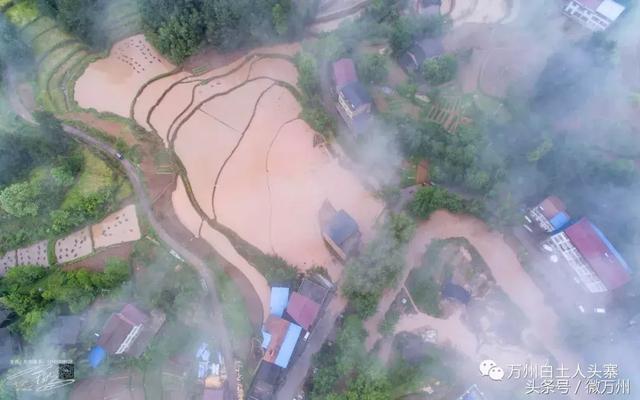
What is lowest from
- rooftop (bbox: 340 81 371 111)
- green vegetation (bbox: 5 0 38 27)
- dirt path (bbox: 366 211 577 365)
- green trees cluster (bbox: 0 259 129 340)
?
dirt path (bbox: 366 211 577 365)

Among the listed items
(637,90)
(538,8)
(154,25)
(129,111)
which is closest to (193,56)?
(154,25)

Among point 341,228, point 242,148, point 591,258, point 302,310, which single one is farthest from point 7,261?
point 591,258

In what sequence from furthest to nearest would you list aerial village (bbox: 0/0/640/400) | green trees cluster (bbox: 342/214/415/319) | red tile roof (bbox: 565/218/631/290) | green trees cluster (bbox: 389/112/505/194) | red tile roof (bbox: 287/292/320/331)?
green trees cluster (bbox: 389/112/505/194) < red tile roof (bbox: 565/218/631/290) < aerial village (bbox: 0/0/640/400) < red tile roof (bbox: 287/292/320/331) < green trees cluster (bbox: 342/214/415/319)

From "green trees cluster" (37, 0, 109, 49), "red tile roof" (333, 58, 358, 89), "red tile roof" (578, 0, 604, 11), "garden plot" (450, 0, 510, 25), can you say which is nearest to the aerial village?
"red tile roof" (333, 58, 358, 89)

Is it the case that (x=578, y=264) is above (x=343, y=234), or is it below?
below

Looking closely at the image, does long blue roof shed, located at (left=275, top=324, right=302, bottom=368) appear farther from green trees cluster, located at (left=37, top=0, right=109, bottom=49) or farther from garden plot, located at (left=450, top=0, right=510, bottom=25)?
garden plot, located at (left=450, top=0, right=510, bottom=25)

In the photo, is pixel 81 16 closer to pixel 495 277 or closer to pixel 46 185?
pixel 46 185
